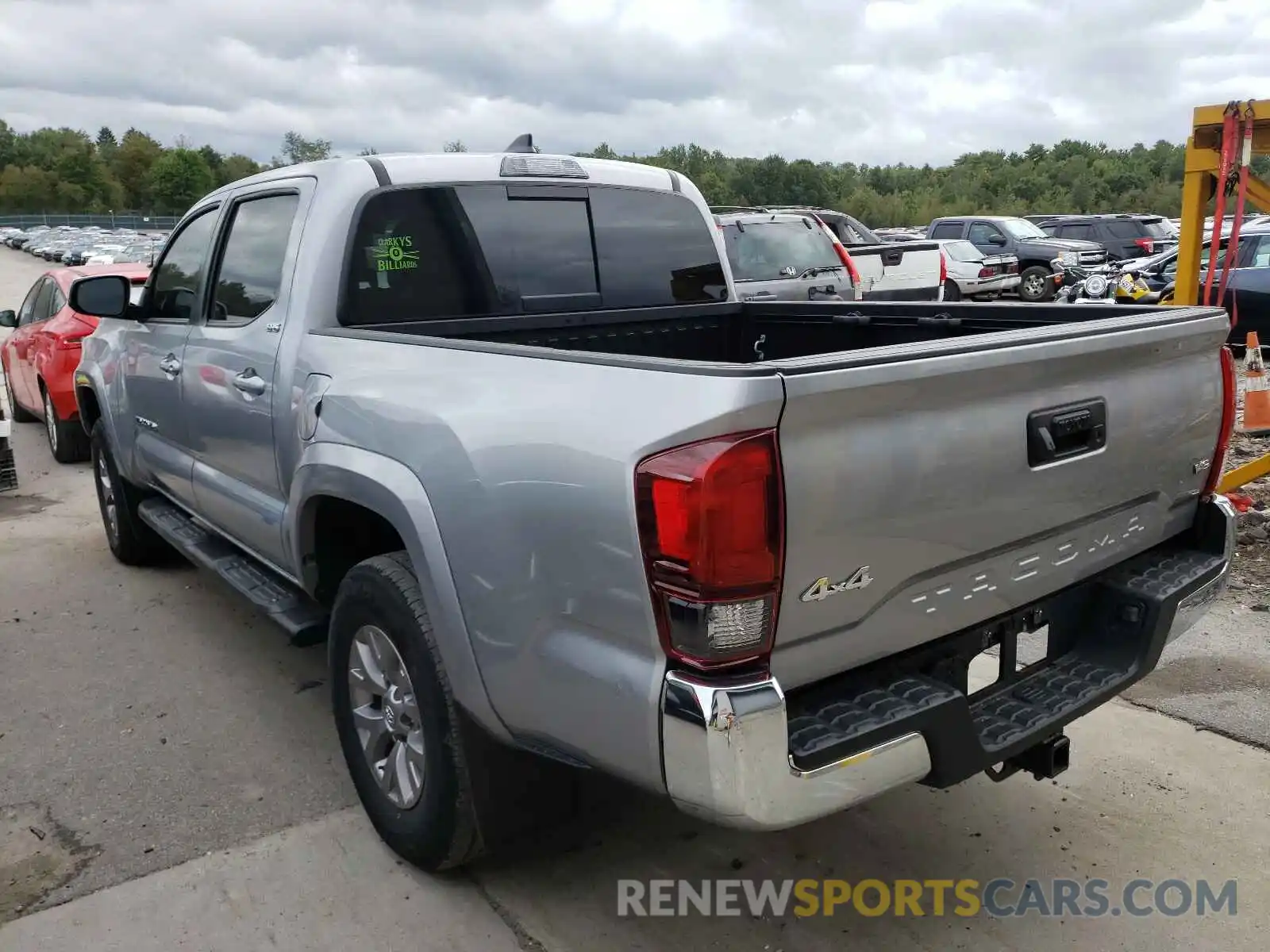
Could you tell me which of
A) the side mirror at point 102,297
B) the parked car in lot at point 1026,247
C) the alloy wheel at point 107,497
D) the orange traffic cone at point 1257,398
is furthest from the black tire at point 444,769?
the parked car in lot at point 1026,247

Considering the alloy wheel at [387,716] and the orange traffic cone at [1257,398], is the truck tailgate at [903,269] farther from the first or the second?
the alloy wheel at [387,716]

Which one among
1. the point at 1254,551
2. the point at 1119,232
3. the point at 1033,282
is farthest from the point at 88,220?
the point at 1254,551

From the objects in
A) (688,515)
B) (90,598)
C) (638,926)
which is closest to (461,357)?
(688,515)

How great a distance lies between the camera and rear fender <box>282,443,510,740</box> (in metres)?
2.50

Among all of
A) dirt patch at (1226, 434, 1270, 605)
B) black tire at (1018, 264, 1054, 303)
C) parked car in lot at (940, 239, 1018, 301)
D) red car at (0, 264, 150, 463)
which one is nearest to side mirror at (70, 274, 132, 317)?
red car at (0, 264, 150, 463)

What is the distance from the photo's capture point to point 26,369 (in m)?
9.75

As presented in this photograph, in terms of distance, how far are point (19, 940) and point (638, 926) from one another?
5.48 ft

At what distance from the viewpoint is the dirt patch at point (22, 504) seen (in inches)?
293

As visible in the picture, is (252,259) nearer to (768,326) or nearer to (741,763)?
(768,326)

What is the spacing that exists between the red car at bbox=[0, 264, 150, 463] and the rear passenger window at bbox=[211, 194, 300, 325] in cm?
424

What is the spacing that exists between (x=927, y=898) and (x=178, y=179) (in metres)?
111

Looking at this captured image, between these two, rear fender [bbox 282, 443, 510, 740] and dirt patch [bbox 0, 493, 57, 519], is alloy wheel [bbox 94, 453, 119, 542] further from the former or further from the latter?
rear fender [bbox 282, 443, 510, 740]

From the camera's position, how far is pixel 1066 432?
2.49 m

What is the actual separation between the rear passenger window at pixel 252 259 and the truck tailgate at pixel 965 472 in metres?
2.36
